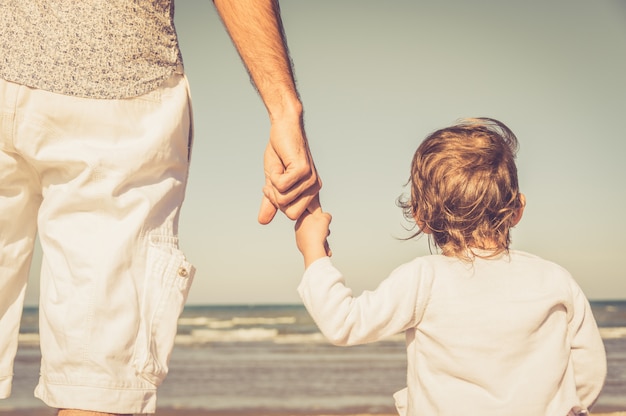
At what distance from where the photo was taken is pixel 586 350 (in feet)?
6.73

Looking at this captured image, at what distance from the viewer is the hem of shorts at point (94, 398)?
4.98 ft

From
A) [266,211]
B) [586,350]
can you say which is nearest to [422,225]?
[266,211]

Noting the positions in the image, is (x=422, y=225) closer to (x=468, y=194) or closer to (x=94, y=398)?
(x=468, y=194)

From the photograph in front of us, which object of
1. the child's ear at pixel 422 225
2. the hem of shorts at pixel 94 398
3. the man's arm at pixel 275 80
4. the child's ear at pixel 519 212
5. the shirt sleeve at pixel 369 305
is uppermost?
the man's arm at pixel 275 80

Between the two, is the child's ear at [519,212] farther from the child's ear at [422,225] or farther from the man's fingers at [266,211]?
the man's fingers at [266,211]

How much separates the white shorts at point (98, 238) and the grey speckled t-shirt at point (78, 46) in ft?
0.10

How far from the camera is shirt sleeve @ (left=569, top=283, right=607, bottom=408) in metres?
2.05

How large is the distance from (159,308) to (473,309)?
2.81ft

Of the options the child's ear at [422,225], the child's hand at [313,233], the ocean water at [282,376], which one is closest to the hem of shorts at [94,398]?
the child's hand at [313,233]

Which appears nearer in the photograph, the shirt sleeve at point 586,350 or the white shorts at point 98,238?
the white shorts at point 98,238

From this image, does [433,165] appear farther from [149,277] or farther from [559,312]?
[149,277]

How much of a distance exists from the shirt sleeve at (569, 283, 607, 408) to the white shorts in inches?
44.3

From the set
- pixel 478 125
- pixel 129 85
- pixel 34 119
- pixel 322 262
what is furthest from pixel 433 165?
pixel 34 119

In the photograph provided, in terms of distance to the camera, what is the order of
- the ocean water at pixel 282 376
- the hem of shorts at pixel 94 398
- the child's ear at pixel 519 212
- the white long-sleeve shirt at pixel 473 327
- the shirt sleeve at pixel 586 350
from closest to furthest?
1. the hem of shorts at pixel 94 398
2. the white long-sleeve shirt at pixel 473 327
3. the shirt sleeve at pixel 586 350
4. the child's ear at pixel 519 212
5. the ocean water at pixel 282 376
